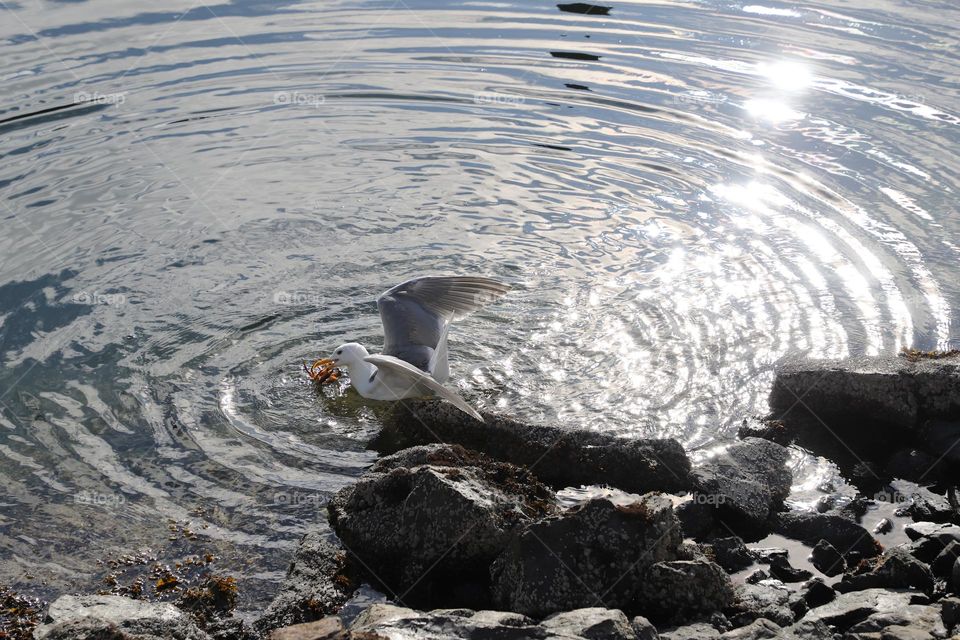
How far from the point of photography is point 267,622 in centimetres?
633

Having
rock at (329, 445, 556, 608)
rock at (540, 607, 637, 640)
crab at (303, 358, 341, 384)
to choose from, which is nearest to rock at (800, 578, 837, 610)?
rock at (540, 607, 637, 640)

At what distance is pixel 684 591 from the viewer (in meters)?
6.07

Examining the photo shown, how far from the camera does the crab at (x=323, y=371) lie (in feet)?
32.1

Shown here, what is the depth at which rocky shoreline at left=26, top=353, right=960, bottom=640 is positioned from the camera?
5664mm

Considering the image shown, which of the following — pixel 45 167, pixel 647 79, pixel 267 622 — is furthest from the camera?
pixel 647 79

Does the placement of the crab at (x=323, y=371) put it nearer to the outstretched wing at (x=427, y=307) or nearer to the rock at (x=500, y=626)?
the outstretched wing at (x=427, y=307)

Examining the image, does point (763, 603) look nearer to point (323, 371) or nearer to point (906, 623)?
point (906, 623)

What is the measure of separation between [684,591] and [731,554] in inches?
36.4

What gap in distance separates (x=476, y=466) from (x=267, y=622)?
2.00m

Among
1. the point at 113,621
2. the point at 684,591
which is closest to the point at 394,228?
the point at 684,591

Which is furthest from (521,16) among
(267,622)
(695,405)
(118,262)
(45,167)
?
(267,622)

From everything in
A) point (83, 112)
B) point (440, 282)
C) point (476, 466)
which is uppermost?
point (83, 112)

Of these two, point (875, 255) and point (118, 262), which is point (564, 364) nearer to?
point (875, 255)

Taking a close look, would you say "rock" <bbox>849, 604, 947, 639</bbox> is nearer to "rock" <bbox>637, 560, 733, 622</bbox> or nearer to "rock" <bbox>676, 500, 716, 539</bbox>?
"rock" <bbox>637, 560, 733, 622</bbox>
